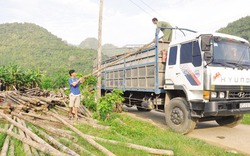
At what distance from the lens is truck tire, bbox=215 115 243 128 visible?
7192 millimetres

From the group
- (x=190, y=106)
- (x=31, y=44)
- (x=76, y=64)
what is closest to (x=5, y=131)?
(x=190, y=106)

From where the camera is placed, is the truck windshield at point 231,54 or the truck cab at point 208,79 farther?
the truck windshield at point 231,54

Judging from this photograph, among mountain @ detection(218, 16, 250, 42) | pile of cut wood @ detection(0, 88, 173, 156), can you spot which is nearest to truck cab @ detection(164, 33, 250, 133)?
pile of cut wood @ detection(0, 88, 173, 156)

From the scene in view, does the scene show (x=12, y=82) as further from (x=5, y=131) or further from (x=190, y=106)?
(x=190, y=106)

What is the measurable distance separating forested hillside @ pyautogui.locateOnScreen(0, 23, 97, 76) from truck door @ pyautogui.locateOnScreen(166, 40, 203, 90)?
2226 inches

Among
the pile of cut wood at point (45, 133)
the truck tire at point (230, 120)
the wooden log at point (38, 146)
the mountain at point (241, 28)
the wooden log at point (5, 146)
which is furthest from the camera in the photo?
the mountain at point (241, 28)

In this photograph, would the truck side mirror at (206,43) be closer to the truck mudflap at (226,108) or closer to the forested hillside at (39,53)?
the truck mudflap at (226,108)

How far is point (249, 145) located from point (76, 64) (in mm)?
66988

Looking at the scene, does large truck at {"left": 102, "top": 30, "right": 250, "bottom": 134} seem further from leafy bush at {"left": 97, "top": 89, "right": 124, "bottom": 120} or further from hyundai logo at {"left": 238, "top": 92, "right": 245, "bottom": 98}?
leafy bush at {"left": 97, "top": 89, "right": 124, "bottom": 120}

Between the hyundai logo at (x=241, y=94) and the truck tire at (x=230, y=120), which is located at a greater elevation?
the hyundai logo at (x=241, y=94)

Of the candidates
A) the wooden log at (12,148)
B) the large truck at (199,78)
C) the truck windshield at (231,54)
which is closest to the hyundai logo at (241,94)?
the large truck at (199,78)

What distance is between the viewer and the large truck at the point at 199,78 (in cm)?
561

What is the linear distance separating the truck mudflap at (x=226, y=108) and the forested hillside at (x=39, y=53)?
57.9m

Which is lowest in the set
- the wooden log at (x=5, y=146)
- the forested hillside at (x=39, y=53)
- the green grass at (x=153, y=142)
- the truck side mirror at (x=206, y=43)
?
the green grass at (x=153, y=142)
